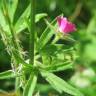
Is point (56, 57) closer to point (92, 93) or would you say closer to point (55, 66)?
point (55, 66)

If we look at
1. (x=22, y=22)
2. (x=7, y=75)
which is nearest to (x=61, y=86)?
(x=7, y=75)

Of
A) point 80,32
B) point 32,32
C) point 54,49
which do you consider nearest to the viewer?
point 32,32

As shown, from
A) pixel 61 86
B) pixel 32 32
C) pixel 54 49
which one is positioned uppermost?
pixel 32 32

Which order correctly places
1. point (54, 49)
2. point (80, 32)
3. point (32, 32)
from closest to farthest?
1. point (32, 32)
2. point (54, 49)
3. point (80, 32)

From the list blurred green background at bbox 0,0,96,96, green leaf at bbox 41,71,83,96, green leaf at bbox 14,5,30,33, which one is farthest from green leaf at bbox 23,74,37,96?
blurred green background at bbox 0,0,96,96

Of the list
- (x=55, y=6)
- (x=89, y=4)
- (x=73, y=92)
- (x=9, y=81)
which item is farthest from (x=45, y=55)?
(x=89, y=4)

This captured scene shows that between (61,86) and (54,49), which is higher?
(54,49)

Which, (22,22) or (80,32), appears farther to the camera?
(80,32)

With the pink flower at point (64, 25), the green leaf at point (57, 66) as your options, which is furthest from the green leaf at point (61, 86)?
the pink flower at point (64, 25)

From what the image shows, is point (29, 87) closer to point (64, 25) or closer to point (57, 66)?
point (57, 66)

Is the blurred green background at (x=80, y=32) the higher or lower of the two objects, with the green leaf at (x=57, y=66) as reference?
lower

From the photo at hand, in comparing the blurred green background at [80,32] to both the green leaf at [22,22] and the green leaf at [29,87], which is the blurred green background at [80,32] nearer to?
the green leaf at [22,22]
